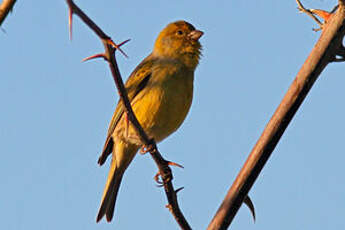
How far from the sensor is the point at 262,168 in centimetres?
233

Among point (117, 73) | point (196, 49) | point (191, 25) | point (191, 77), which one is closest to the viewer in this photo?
point (117, 73)

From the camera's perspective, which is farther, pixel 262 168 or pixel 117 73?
pixel 262 168

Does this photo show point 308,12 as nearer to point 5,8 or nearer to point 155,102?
point 5,8

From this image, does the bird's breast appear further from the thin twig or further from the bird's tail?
the thin twig

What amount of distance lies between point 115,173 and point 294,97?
149 inches

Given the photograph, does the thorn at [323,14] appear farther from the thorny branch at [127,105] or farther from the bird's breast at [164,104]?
the bird's breast at [164,104]

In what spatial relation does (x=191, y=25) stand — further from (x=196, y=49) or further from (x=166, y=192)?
(x=166, y=192)

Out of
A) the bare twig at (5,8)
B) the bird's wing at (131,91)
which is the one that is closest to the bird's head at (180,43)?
the bird's wing at (131,91)

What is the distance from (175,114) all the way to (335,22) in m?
3.01

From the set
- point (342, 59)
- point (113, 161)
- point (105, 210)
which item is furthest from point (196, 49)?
point (342, 59)

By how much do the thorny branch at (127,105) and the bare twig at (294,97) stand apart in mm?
561

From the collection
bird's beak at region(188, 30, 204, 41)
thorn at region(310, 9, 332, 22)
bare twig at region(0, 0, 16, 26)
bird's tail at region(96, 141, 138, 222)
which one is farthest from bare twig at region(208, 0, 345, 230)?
bird's beak at region(188, 30, 204, 41)

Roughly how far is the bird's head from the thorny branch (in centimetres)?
276

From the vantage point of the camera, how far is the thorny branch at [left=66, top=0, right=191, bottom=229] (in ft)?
5.91
